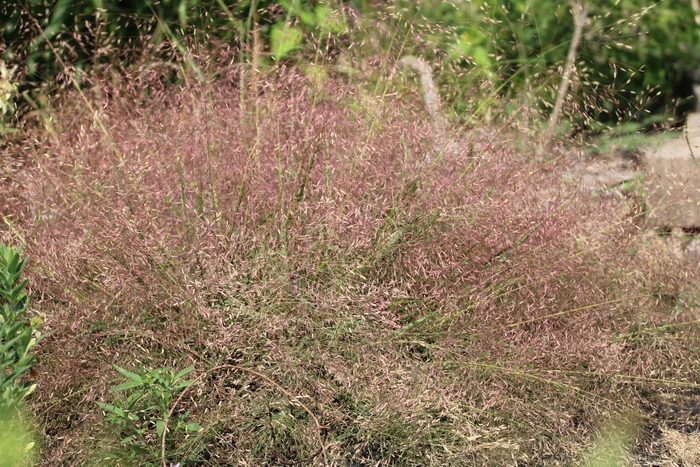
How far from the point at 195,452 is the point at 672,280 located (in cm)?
152

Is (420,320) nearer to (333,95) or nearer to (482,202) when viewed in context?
(482,202)

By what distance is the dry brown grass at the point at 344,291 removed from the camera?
1.94 meters

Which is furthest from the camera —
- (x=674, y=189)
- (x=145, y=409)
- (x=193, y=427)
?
(x=674, y=189)

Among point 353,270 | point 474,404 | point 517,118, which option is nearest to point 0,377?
point 353,270

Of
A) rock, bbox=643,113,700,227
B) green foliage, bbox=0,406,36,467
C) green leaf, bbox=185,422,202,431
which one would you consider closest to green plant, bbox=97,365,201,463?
green leaf, bbox=185,422,202,431

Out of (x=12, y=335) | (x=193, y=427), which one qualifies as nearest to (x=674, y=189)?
(x=193, y=427)

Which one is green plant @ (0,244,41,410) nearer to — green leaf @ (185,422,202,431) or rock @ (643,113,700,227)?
A: green leaf @ (185,422,202,431)

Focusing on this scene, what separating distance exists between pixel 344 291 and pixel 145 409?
58cm

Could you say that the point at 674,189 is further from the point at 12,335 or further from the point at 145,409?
the point at 12,335

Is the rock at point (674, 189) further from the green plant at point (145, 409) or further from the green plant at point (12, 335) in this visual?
the green plant at point (12, 335)

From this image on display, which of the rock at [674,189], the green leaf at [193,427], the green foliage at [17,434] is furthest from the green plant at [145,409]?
the rock at [674,189]

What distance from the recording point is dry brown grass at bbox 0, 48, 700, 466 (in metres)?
1.94

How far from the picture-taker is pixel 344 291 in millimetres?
2107

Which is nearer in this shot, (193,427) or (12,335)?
(12,335)
